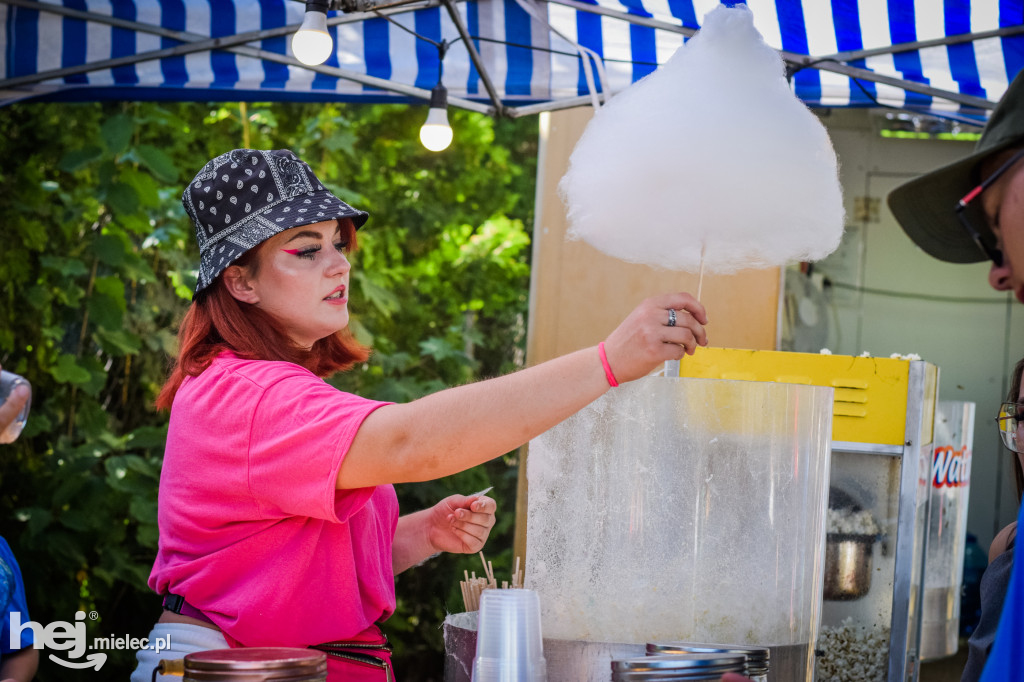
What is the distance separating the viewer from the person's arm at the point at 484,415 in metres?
1.17

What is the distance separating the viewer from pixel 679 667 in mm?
1106

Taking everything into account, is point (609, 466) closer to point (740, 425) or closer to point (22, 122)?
point (740, 425)

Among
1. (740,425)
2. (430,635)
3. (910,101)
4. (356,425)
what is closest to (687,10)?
(910,101)

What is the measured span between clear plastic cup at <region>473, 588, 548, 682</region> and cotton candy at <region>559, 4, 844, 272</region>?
609 millimetres

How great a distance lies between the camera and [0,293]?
4031 mm

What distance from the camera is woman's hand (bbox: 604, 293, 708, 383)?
1189 millimetres

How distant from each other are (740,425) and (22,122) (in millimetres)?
4082

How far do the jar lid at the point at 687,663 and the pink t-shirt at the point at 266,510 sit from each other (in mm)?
444

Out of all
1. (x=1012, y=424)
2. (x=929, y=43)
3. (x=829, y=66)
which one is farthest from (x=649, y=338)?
(x=929, y=43)

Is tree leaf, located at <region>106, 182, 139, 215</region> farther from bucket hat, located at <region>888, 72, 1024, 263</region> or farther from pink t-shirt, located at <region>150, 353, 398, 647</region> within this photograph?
bucket hat, located at <region>888, 72, 1024, 263</region>

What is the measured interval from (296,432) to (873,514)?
2.02 m

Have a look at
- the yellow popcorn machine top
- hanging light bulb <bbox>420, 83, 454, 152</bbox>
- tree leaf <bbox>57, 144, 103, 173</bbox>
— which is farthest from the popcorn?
tree leaf <bbox>57, 144, 103, 173</bbox>

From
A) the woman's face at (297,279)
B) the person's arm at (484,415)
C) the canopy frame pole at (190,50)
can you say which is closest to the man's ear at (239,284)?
the woman's face at (297,279)

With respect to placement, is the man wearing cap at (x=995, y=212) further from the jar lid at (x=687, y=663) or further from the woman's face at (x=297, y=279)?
the woman's face at (x=297, y=279)
